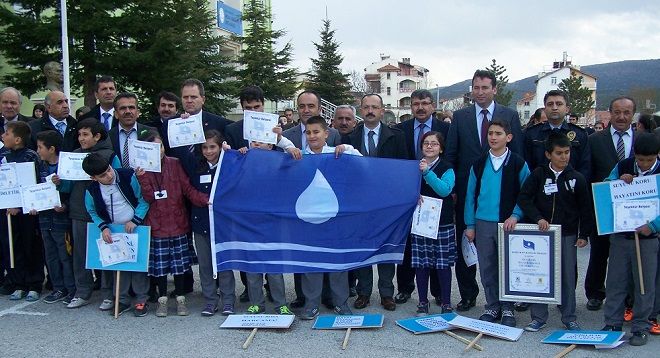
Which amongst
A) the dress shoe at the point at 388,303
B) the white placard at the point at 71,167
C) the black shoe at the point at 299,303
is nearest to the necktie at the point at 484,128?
the dress shoe at the point at 388,303

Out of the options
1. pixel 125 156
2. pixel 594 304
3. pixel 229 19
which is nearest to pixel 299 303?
pixel 125 156

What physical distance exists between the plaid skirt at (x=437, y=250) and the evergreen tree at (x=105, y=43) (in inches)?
593

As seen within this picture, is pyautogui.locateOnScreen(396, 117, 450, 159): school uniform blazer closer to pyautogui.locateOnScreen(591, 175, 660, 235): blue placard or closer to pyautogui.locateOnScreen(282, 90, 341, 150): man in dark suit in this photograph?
pyautogui.locateOnScreen(282, 90, 341, 150): man in dark suit

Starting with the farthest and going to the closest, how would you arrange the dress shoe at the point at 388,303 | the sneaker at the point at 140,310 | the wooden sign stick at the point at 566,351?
the dress shoe at the point at 388,303 < the sneaker at the point at 140,310 < the wooden sign stick at the point at 566,351

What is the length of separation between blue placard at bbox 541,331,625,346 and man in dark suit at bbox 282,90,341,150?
301cm

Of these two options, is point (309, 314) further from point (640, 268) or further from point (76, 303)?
point (640, 268)

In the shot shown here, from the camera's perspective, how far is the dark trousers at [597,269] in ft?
20.8

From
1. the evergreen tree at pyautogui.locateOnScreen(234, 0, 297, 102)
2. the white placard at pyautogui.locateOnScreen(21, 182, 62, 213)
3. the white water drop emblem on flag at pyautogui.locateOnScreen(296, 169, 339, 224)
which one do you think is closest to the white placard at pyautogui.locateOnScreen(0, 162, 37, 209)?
the white placard at pyautogui.locateOnScreen(21, 182, 62, 213)

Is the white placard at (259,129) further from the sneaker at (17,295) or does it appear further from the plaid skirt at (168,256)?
the sneaker at (17,295)

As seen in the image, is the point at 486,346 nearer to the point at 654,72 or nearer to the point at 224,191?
the point at 224,191

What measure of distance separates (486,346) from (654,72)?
6810 inches

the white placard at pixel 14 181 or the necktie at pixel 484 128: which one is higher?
the necktie at pixel 484 128

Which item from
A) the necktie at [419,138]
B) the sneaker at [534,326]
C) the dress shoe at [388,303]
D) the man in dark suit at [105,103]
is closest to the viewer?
the sneaker at [534,326]

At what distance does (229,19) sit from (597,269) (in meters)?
35.9
